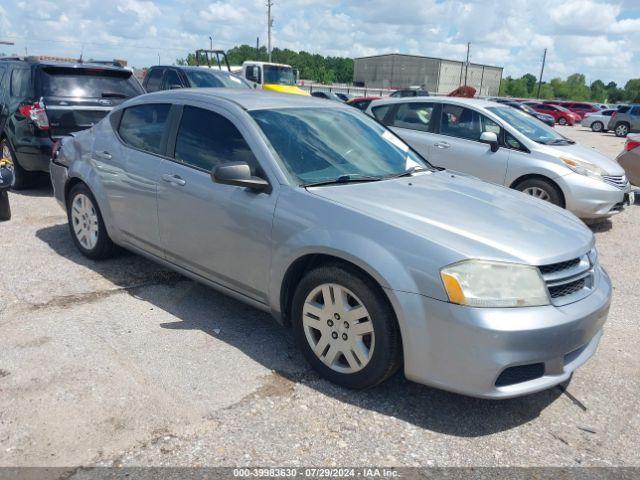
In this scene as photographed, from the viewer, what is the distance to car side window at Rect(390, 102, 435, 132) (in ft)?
27.5

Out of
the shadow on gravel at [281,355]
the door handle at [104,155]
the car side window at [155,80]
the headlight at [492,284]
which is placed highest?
the car side window at [155,80]

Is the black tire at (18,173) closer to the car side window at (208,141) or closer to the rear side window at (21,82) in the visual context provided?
the rear side window at (21,82)

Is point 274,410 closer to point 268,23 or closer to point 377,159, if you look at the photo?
point 377,159

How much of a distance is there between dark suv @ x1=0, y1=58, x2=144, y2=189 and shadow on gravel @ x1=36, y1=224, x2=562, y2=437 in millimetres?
2800

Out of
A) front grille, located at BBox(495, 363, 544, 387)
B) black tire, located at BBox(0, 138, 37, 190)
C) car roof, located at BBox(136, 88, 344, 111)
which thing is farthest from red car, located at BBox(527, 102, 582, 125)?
front grille, located at BBox(495, 363, 544, 387)

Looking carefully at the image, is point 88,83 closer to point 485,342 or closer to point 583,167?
point 583,167

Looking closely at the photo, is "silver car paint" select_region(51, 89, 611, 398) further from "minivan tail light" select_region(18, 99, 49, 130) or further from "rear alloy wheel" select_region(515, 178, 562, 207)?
"minivan tail light" select_region(18, 99, 49, 130)

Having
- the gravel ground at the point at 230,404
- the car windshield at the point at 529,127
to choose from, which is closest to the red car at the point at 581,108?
the car windshield at the point at 529,127

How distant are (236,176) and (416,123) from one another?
5625 mm

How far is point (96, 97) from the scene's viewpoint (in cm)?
787

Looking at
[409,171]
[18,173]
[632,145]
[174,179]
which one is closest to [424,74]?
[632,145]

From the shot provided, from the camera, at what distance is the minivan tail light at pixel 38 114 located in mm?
7367

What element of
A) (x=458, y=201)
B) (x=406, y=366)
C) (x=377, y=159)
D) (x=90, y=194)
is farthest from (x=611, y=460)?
(x=90, y=194)

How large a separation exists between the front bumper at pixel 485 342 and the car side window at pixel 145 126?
2.54 meters
